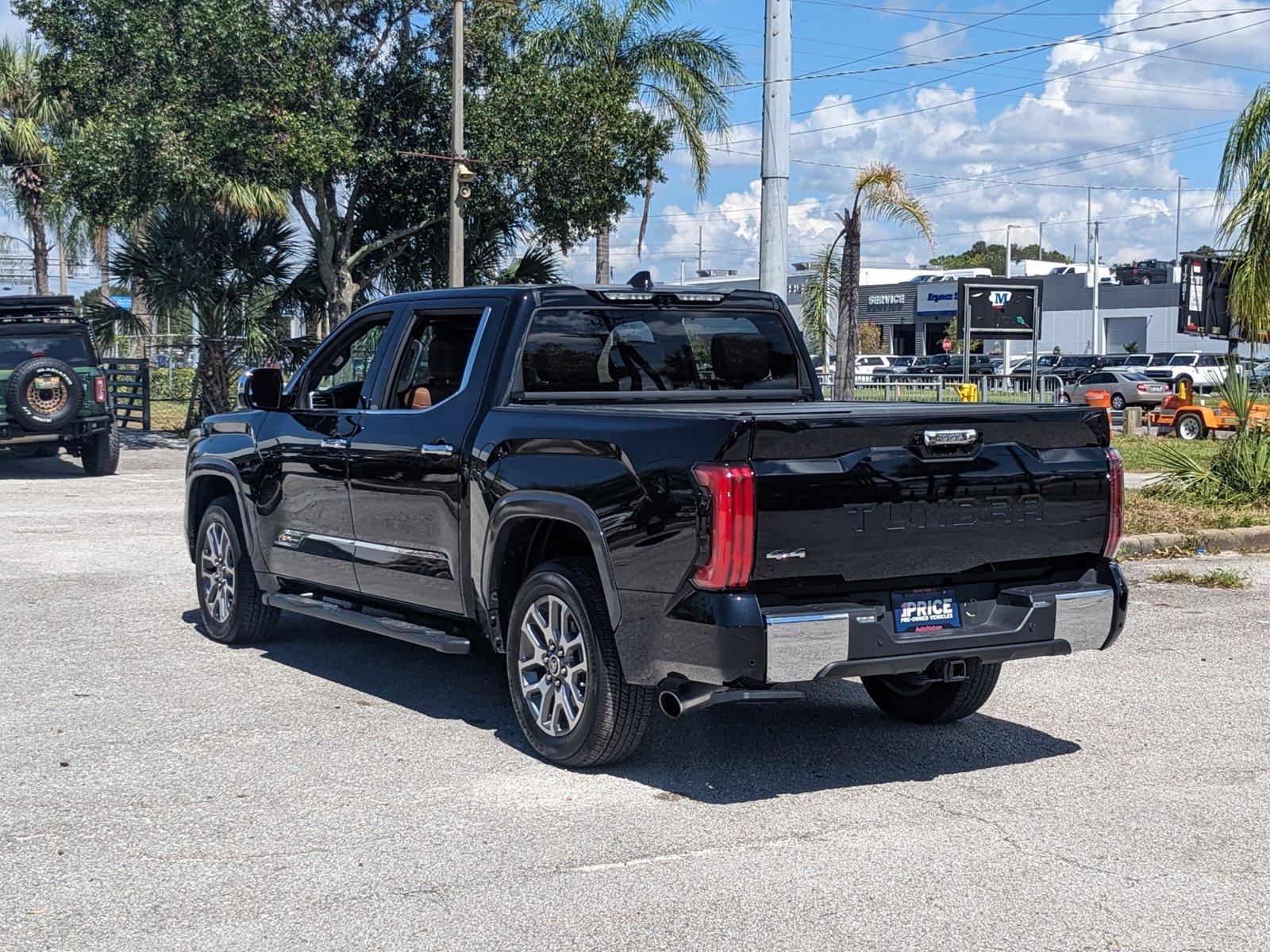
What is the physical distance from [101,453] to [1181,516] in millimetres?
13305

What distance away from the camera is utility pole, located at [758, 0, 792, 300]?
14836mm

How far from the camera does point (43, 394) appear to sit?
1841 cm

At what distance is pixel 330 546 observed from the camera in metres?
7.47

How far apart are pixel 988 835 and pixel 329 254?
21314mm

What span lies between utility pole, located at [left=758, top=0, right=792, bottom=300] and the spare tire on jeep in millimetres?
8882

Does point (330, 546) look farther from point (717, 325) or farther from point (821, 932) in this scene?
point (821, 932)

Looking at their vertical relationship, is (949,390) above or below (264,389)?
below

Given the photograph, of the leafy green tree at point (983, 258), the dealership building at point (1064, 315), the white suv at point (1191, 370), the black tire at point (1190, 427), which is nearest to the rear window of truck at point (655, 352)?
the black tire at point (1190, 427)

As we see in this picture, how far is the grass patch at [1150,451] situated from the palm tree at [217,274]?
13.7m

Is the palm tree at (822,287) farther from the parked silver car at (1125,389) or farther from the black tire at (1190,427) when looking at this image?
the parked silver car at (1125,389)

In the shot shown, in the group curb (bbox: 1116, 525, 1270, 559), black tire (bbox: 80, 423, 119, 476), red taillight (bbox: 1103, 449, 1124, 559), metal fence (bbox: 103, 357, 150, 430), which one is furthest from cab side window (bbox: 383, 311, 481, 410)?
metal fence (bbox: 103, 357, 150, 430)

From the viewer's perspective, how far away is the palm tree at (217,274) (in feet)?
80.9

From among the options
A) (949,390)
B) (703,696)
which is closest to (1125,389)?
(949,390)

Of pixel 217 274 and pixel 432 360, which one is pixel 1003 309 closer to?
pixel 217 274
